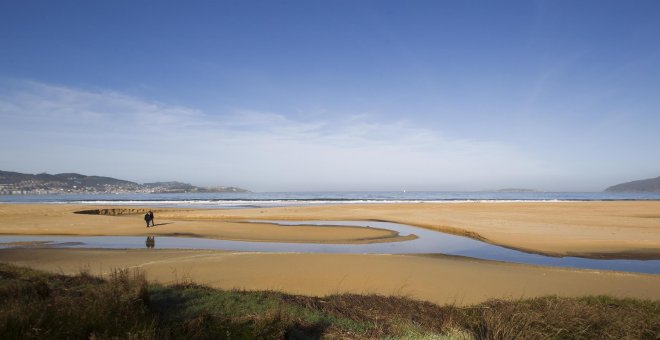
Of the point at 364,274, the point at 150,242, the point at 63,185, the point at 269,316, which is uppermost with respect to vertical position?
the point at 63,185

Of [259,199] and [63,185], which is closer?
[259,199]

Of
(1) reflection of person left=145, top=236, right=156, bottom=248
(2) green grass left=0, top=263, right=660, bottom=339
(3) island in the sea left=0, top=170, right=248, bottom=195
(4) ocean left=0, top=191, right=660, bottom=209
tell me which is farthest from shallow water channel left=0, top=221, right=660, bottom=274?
(3) island in the sea left=0, top=170, right=248, bottom=195

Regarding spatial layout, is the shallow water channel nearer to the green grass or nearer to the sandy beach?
the sandy beach

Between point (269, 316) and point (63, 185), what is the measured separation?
598 ft

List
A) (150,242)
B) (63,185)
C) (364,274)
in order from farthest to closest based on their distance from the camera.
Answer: (63,185)
(150,242)
(364,274)

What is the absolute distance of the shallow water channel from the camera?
15812 millimetres

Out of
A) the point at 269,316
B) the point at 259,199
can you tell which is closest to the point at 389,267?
the point at 269,316

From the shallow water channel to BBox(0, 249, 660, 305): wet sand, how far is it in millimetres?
2290

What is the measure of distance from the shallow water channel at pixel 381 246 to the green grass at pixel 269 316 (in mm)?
8643

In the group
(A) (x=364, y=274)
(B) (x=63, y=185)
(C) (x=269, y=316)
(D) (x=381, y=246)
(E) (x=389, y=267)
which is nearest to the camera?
(C) (x=269, y=316)

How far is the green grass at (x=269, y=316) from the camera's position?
465 centimetres

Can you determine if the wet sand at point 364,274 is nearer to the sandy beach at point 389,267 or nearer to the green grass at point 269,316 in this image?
the sandy beach at point 389,267

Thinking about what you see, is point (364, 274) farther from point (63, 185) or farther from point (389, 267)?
point (63, 185)

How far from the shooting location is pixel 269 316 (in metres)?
5.85
